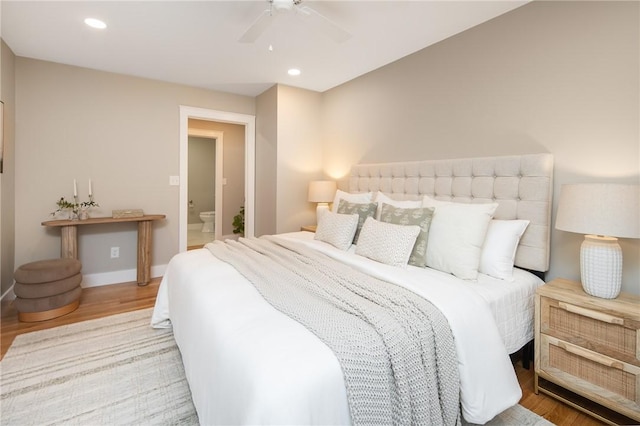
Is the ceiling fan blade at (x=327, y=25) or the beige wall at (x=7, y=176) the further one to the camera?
the beige wall at (x=7, y=176)

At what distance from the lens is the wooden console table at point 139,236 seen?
310 cm

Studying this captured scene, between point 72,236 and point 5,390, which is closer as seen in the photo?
point 5,390

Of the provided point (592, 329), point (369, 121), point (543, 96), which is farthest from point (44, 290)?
point (543, 96)

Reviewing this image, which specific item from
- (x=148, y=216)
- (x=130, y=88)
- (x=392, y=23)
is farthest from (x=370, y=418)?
(x=130, y=88)

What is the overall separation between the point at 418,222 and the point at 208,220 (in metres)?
5.82

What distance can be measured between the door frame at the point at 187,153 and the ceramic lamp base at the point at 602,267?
372cm

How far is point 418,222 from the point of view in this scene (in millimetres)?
2170

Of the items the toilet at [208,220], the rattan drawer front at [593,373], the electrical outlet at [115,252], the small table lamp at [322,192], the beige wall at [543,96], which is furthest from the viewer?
the toilet at [208,220]

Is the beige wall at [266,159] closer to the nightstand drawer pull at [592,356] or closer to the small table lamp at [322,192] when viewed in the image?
the small table lamp at [322,192]

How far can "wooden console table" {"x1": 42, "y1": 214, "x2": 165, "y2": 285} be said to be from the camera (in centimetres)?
310

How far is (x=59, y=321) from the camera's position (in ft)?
8.64

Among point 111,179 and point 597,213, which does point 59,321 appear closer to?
point 111,179

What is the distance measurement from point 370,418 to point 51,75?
4276 millimetres

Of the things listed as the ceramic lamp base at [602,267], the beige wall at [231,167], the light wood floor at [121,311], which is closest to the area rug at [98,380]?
the light wood floor at [121,311]
